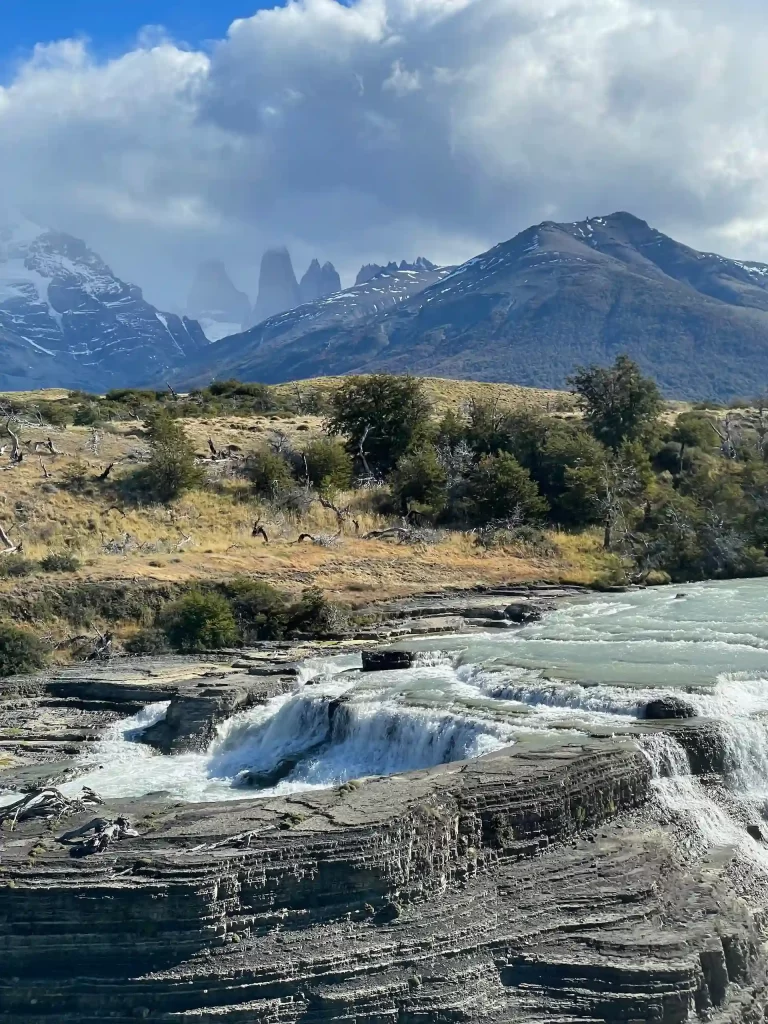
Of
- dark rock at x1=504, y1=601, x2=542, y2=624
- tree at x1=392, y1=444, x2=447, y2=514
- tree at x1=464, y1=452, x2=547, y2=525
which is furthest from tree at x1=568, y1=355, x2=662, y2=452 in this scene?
dark rock at x1=504, y1=601, x2=542, y2=624

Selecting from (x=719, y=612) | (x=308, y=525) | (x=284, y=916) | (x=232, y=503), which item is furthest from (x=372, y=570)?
(x=284, y=916)

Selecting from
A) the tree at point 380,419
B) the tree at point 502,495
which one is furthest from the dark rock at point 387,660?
the tree at point 380,419

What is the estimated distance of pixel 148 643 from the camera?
85.4 feet

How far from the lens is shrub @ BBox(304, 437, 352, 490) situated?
40.1 meters

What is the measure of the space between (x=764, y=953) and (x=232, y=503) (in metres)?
29.0

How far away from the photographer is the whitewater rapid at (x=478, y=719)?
15305 mm

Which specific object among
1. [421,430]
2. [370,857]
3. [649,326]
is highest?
[649,326]

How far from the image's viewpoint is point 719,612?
26828mm

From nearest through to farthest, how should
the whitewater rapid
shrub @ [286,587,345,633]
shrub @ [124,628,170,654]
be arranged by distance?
the whitewater rapid → shrub @ [124,628,170,654] → shrub @ [286,587,345,633]

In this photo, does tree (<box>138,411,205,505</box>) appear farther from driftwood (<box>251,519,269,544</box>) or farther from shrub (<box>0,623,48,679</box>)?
shrub (<box>0,623,48,679</box>)

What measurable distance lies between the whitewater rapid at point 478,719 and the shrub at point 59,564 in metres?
9.12

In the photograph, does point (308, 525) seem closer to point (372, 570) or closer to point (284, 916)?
point (372, 570)

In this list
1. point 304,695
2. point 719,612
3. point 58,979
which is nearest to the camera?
point 58,979

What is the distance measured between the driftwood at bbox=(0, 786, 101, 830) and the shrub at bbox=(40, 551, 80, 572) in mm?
14790
